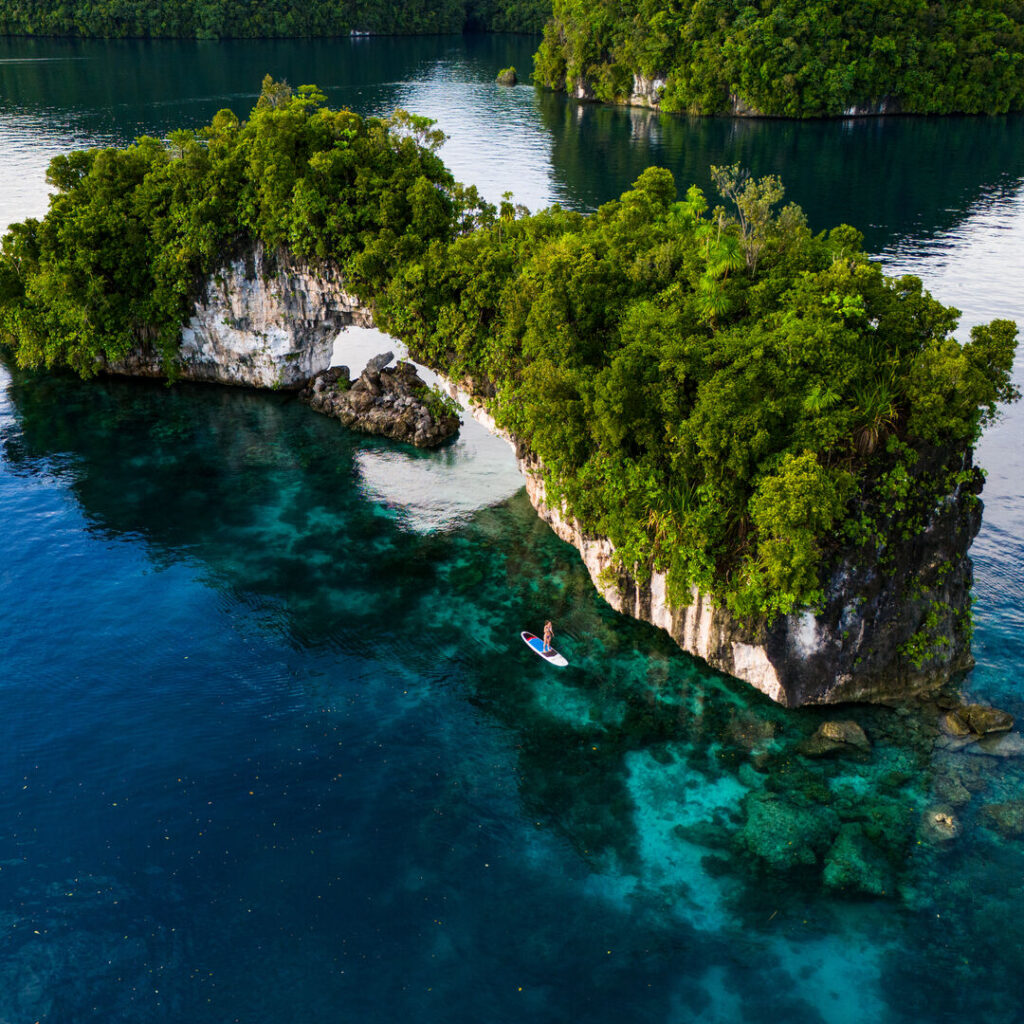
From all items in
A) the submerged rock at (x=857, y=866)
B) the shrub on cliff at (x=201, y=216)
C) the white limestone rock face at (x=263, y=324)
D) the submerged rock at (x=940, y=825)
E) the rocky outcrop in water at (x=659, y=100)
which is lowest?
the submerged rock at (x=857, y=866)

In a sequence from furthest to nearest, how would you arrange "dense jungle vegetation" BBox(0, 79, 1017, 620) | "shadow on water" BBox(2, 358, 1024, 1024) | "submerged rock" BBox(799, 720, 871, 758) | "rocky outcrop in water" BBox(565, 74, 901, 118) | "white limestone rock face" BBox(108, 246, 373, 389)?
"rocky outcrop in water" BBox(565, 74, 901, 118)
"white limestone rock face" BBox(108, 246, 373, 389)
"submerged rock" BBox(799, 720, 871, 758)
"dense jungle vegetation" BBox(0, 79, 1017, 620)
"shadow on water" BBox(2, 358, 1024, 1024)

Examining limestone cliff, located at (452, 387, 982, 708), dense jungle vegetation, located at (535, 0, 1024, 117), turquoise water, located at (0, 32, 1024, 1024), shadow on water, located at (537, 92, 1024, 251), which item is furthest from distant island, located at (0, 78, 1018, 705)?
dense jungle vegetation, located at (535, 0, 1024, 117)

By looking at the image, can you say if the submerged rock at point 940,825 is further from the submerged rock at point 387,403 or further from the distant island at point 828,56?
the distant island at point 828,56

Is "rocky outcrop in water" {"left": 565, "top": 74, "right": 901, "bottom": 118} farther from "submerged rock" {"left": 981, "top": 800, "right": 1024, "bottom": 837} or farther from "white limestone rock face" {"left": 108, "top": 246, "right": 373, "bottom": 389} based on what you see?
"submerged rock" {"left": 981, "top": 800, "right": 1024, "bottom": 837}

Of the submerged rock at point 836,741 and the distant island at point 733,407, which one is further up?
the distant island at point 733,407

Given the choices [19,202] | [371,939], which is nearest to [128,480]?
[371,939]

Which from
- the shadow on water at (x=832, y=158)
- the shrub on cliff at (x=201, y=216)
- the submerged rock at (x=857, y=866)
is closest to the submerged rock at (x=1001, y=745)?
the submerged rock at (x=857, y=866)
